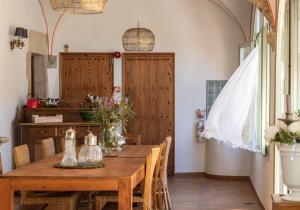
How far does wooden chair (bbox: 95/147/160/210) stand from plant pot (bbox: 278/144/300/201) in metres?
1.61

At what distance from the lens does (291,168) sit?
3.82 m

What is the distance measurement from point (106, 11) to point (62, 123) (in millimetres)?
2650

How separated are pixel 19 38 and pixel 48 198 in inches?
154

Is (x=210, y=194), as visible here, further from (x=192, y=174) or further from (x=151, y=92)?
(x=151, y=92)

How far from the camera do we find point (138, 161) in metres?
5.95

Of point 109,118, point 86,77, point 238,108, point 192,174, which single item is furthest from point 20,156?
point 192,174

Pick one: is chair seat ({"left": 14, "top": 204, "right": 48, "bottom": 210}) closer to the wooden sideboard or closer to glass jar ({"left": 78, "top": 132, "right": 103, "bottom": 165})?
glass jar ({"left": 78, "top": 132, "right": 103, "bottom": 165})

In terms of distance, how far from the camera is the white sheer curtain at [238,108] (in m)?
9.38

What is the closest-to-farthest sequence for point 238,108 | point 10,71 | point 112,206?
point 112,206 < point 10,71 < point 238,108

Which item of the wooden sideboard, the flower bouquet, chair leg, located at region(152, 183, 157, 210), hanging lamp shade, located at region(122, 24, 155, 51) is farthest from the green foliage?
the wooden sideboard

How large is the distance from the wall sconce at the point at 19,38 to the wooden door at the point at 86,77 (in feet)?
6.36

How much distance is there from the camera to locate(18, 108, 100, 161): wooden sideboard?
902cm

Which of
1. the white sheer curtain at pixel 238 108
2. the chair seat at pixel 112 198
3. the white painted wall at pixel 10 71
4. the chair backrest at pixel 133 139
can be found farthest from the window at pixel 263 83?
the white painted wall at pixel 10 71

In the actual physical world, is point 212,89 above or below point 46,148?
above
